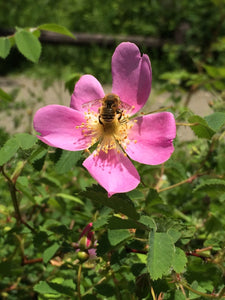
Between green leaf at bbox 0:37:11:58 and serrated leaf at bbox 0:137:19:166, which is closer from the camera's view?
serrated leaf at bbox 0:137:19:166

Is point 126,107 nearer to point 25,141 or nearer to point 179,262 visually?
point 25,141

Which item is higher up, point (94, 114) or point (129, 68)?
point (129, 68)

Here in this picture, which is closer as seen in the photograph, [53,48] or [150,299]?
[150,299]

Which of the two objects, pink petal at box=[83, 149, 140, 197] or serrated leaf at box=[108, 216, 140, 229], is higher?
pink petal at box=[83, 149, 140, 197]

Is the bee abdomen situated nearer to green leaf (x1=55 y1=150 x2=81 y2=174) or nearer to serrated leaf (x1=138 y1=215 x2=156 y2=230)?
green leaf (x1=55 y1=150 x2=81 y2=174)

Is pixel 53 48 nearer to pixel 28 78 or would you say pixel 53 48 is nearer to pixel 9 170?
pixel 28 78

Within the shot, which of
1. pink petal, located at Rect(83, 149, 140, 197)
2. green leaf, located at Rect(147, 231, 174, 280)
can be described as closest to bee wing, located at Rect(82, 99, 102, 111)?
pink petal, located at Rect(83, 149, 140, 197)

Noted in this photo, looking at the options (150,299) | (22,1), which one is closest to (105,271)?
(150,299)

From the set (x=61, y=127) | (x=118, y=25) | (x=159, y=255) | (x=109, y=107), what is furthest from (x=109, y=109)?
(x=118, y=25)
